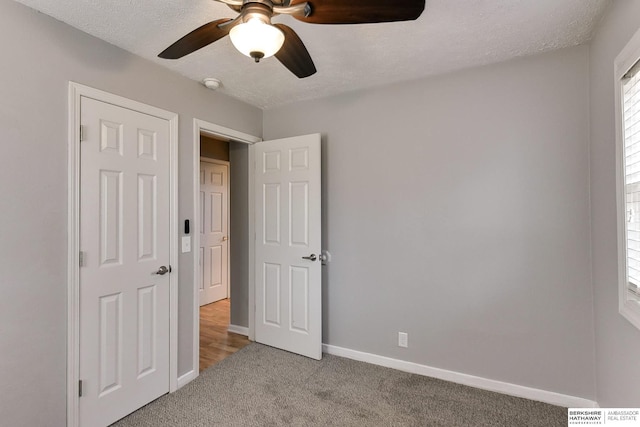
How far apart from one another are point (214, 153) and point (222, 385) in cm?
311

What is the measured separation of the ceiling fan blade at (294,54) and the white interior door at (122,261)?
3.95 feet

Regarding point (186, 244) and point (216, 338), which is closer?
point (186, 244)

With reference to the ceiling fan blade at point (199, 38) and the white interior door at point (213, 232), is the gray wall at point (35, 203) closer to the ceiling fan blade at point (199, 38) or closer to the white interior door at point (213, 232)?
the ceiling fan blade at point (199, 38)

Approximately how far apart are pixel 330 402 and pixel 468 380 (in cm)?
109

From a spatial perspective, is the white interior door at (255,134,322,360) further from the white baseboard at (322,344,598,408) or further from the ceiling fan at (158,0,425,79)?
the ceiling fan at (158,0,425,79)

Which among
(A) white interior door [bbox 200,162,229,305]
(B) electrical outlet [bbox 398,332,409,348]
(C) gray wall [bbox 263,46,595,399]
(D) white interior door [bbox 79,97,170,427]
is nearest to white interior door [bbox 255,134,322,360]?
(C) gray wall [bbox 263,46,595,399]

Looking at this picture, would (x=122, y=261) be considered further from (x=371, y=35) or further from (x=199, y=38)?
(x=371, y=35)

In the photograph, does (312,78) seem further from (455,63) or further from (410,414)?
(410,414)

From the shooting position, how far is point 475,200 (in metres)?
2.32

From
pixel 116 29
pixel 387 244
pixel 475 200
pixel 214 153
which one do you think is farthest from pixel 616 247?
pixel 214 153

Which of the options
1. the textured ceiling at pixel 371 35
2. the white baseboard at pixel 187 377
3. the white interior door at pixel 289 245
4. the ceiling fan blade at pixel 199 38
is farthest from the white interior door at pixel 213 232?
the ceiling fan blade at pixel 199 38

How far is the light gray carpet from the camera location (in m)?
1.95

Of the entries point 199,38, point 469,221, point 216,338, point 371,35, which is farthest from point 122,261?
point 469,221

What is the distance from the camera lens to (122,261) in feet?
6.59
